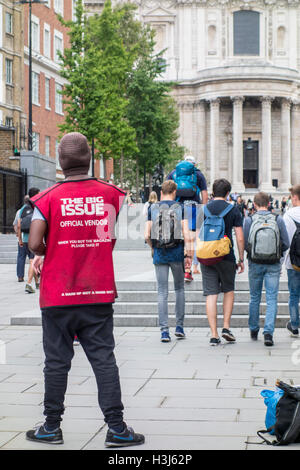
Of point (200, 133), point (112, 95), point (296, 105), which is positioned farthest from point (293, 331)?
point (296, 105)

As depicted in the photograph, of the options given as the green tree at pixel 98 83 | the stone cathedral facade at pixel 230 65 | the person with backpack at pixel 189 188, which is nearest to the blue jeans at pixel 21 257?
the person with backpack at pixel 189 188

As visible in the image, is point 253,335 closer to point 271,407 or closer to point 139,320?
point 139,320

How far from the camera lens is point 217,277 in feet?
32.1

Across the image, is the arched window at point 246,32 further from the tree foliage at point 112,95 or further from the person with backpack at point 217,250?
the person with backpack at point 217,250

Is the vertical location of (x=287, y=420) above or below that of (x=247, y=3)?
below

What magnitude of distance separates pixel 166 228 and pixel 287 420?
15.3ft

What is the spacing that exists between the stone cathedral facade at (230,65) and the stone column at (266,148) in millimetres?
94

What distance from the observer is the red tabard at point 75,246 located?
5406 mm

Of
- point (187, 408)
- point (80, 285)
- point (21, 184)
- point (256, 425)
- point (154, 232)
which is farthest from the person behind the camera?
point (21, 184)

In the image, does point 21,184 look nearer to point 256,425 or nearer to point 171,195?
point 171,195

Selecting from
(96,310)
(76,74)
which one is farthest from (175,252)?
(76,74)

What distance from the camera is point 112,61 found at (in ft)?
130

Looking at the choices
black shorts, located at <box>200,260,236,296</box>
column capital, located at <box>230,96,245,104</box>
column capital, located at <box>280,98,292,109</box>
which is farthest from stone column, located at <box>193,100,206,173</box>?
black shorts, located at <box>200,260,236,296</box>

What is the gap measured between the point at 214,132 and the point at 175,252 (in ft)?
231
